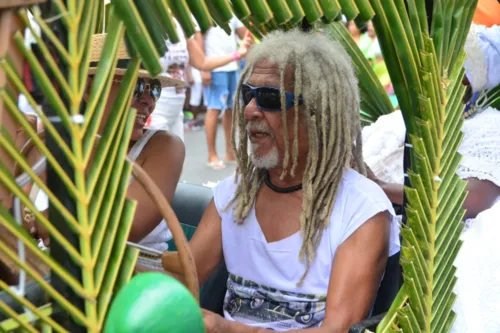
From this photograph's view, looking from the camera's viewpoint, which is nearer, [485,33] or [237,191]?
[237,191]

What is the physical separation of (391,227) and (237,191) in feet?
1.76

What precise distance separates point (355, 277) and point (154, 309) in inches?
48.6

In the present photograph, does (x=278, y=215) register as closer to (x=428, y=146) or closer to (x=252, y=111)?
(x=252, y=111)

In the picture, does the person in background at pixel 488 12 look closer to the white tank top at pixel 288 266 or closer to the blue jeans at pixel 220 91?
the white tank top at pixel 288 266

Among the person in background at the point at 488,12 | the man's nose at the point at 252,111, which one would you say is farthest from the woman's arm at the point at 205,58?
the man's nose at the point at 252,111

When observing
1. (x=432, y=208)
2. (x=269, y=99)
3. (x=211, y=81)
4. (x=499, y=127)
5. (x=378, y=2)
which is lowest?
(x=211, y=81)

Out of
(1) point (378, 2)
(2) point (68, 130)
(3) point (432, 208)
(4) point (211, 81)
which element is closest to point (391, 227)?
(3) point (432, 208)

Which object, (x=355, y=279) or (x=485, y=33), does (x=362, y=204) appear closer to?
(x=355, y=279)

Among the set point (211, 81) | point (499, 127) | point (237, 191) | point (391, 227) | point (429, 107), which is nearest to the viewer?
point (429, 107)

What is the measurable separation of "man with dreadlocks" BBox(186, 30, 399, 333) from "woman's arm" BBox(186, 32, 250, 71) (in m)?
4.34

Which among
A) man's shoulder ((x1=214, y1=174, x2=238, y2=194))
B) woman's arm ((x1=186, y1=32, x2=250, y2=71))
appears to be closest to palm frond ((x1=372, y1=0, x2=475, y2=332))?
man's shoulder ((x1=214, y1=174, x2=238, y2=194))

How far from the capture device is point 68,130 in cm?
106

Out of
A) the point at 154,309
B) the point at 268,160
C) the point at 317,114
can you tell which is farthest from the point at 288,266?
the point at 154,309

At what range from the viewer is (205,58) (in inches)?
273
